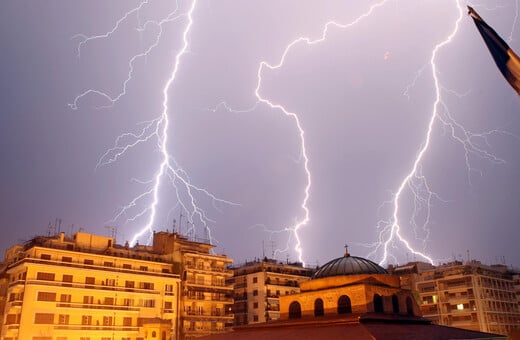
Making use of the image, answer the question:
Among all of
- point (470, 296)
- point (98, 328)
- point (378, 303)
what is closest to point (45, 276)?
point (98, 328)

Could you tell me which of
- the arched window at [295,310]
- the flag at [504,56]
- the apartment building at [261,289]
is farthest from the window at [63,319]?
the flag at [504,56]

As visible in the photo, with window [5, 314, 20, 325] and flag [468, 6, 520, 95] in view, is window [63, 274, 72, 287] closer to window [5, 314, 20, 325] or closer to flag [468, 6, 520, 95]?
window [5, 314, 20, 325]

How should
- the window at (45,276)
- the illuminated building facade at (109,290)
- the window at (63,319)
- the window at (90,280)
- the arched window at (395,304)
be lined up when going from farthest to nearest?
the window at (90,280) < the window at (45,276) < the window at (63,319) < the illuminated building facade at (109,290) < the arched window at (395,304)

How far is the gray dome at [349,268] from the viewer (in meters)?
36.9

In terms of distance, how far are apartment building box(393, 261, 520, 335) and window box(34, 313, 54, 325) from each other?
51.0m

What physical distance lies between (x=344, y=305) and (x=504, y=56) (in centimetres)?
2323

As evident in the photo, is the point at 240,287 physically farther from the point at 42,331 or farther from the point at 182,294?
the point at 42,331

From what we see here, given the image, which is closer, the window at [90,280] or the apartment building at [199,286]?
the window at [90,280]

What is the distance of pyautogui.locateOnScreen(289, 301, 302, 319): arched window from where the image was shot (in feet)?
120

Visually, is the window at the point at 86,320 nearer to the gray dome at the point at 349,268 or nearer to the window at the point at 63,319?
the window at the point at 63,319

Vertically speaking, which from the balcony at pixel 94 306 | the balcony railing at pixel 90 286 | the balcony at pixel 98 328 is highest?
the balcony railing at pixel 90 286

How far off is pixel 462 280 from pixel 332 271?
140 ft

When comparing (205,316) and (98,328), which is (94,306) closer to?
(98,328)

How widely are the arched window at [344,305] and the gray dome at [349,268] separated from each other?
2767mm
